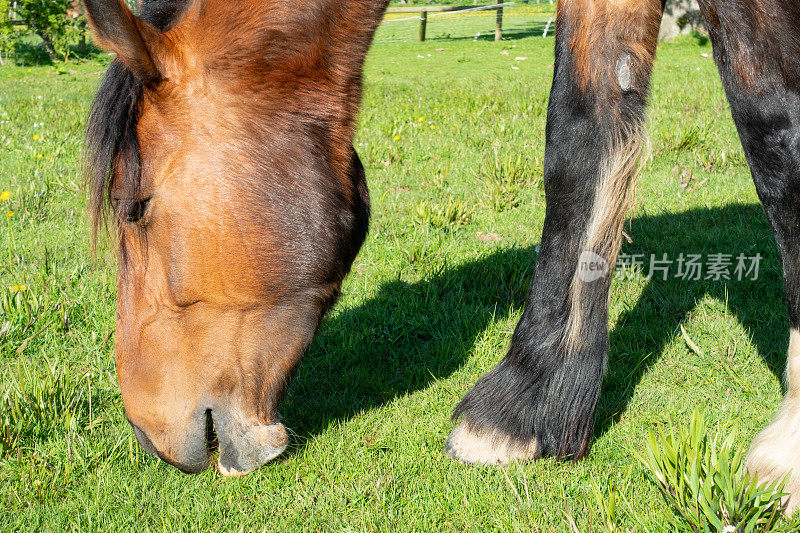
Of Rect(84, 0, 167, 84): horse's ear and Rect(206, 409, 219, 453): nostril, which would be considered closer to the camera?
Rect(84, 0, 167, 84): horse's ear

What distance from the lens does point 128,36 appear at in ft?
5.19

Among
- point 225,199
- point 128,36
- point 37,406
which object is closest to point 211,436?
point 37,406

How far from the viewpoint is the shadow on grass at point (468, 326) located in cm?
276

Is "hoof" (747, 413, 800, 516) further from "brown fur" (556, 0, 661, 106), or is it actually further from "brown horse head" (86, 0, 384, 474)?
"brown horse head" (86, 0, 384, 474)

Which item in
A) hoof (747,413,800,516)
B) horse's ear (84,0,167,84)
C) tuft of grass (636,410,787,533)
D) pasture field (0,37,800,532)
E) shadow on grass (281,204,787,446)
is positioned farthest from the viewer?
shadow on grass (281,204,787,446)

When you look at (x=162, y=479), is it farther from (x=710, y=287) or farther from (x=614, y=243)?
(x=710, y=287)

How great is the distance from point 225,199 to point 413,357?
56.7 inches

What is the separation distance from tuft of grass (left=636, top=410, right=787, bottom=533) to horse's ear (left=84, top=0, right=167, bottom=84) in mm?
1695

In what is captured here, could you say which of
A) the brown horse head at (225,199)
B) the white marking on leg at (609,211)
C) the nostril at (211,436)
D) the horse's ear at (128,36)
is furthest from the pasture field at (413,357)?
the horse's ear at (128,36)

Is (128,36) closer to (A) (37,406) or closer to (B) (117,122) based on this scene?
(B) (117,122)

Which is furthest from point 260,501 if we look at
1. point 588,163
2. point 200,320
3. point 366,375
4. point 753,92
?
point 753,92

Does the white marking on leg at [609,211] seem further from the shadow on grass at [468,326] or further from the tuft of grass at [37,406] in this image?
the tuft of grass at [37,406]

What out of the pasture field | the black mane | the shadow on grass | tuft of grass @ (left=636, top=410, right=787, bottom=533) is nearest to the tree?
the pasture field

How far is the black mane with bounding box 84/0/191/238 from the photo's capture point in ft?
5.97
